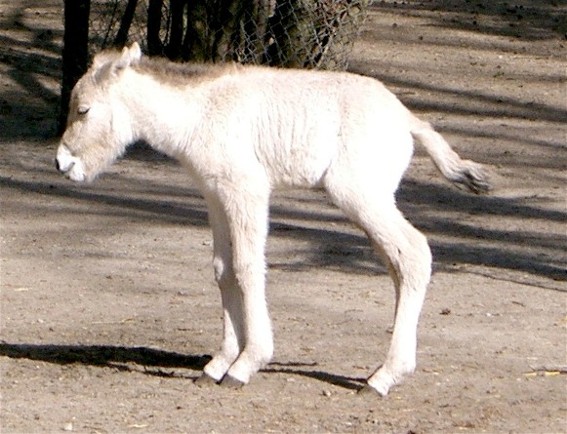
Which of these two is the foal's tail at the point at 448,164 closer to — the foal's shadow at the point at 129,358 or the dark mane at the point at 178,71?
the dark mane at the point at 178,71

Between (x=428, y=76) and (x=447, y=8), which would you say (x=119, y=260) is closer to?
(x=428, y=76)

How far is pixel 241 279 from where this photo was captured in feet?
21.0

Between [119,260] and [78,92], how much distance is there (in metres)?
3.15

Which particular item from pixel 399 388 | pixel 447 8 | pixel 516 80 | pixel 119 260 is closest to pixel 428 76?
pixel 516 80

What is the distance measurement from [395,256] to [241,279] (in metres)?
0.74

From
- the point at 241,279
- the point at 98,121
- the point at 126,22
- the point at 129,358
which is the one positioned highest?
the point at 98,121

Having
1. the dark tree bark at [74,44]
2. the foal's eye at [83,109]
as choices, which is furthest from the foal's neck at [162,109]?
the dark tree bark at [74,44]

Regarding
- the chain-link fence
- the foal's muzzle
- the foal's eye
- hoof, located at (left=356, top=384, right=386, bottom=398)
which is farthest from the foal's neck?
the chain-link fence

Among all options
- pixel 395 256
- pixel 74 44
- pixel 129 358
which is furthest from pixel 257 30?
pixel 395 256

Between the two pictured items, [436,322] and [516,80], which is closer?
[436,322]

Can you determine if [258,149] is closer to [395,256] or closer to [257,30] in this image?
[395,256]

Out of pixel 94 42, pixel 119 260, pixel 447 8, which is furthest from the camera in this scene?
pixel 447 8

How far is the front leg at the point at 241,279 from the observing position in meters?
6.26

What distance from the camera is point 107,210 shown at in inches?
433
